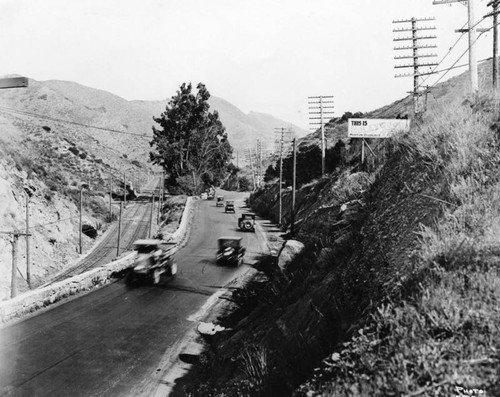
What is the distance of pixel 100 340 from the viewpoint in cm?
1365

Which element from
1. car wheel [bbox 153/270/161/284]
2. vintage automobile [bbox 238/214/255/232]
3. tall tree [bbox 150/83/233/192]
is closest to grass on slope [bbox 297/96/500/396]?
car wheel [bbox 153/270/161/284]

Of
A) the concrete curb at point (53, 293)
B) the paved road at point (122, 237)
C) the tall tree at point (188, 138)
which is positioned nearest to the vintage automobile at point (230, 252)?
the concrete curb at point (53, 293)

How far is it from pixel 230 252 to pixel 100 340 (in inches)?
584

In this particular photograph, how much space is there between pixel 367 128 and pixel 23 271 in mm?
32979

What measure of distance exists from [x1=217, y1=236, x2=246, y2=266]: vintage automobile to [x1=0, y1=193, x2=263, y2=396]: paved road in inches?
190

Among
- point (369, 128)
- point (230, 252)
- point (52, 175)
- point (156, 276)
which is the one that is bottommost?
point (156, 276)

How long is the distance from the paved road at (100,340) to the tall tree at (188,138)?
6137 cm

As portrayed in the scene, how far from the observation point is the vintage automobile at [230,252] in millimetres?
28047

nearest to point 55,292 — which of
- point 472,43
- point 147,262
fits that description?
point 147,262

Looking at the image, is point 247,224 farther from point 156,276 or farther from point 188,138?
point 188,138

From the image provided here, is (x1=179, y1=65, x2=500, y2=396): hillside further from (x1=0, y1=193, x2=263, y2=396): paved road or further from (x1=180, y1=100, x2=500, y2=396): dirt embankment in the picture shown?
(x1=0, y1=193, x2=263, y2=396): paved road

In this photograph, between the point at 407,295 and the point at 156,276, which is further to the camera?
the point at 156,276

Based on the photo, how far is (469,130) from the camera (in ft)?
23.8

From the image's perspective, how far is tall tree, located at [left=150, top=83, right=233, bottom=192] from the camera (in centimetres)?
8262
